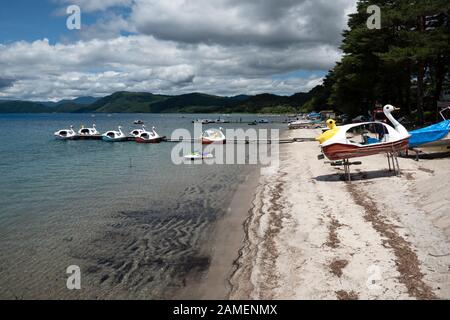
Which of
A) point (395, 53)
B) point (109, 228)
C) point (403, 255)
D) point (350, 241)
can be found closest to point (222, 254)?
point (350, 241)

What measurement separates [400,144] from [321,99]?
4255 inches

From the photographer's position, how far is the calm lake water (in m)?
9.58

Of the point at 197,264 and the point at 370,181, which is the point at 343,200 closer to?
the point at 370,181

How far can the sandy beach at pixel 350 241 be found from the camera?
25.6ft

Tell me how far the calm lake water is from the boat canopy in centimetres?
1084

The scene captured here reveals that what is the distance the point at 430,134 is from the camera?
2122 centimetres

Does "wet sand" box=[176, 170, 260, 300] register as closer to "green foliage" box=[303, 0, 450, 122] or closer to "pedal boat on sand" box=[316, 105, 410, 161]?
"pedal boat on sand" box=[316, 105, 410, 161]

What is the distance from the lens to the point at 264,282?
851 cm

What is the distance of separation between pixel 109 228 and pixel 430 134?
18.5 metres

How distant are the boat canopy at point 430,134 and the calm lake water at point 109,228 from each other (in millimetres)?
10836

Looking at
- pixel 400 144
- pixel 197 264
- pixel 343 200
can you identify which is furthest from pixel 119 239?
pixel 400 144

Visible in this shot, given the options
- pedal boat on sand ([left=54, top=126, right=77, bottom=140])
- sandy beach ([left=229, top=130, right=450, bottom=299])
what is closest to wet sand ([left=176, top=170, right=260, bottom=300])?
sandy beach ([left=229, top=130, right=450, bottom=299])

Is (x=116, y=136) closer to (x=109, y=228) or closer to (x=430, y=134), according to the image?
(x=109, y=228)
